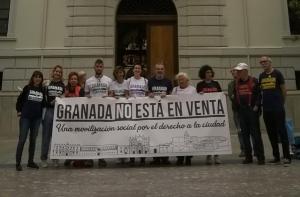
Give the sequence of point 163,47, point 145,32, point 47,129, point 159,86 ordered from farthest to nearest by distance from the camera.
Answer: point 145,32 < point 163,47 < point 159,86 < point 47,129

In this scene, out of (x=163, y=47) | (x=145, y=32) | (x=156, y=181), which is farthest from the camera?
(x=145, y=32)

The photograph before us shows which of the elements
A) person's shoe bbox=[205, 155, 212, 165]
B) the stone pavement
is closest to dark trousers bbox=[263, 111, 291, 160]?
the stone pavement

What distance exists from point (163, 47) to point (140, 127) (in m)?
8.95

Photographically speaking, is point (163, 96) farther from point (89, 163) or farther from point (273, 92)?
point (273, 92)

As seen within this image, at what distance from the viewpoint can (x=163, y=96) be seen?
29.4 ft

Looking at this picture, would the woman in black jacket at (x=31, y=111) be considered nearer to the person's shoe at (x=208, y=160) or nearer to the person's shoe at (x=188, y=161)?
the person's shoe at (x=188, y=161)

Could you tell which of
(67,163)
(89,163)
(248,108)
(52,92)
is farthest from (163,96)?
(67,163)

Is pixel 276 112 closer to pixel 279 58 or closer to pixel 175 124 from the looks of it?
pixel 175 124

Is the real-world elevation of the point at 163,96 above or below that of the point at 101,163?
above

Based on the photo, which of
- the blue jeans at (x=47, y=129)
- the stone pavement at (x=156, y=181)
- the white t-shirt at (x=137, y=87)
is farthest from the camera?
the white t-shirt at (x=137, y=87)

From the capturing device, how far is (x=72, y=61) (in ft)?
54.1

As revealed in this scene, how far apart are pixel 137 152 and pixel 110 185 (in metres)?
2.26

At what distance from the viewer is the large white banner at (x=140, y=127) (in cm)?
869

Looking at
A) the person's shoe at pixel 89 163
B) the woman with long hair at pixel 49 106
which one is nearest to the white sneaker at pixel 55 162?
the woman with long hair at pixel 49 106
